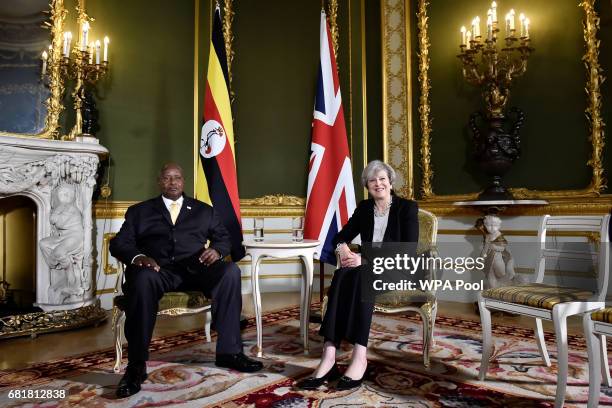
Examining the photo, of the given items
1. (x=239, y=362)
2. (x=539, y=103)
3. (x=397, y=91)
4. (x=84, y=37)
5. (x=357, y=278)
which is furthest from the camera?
(x=397, y=91)

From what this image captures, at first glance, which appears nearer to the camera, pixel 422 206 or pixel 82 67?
pixel 82 67

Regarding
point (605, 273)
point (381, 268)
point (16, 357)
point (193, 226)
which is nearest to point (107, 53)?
point (193, 226)

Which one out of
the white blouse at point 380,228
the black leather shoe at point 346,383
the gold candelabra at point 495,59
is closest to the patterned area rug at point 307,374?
the black leather shoe at point 346,383

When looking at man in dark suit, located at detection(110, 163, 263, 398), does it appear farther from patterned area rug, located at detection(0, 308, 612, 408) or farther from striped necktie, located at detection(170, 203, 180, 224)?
patterned area rug, located at detection(0, 308, 612, 408)

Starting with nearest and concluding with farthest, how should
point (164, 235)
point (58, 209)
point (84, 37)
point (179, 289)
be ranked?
point (179, 289)
point (164, 235)
point (58, 209)
point (84, 37)

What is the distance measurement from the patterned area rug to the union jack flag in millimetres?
1045

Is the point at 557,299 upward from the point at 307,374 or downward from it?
upward

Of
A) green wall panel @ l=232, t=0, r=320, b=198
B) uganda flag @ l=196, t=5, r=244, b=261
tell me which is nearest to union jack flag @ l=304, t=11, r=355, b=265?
uganda flag @ l=196, t=5, r=244, b=261

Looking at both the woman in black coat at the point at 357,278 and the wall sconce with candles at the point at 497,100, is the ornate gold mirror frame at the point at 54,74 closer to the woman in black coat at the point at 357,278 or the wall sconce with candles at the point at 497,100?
the woman in black coat at the point at 357,278

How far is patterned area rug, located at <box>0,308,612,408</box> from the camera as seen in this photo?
2.12 m

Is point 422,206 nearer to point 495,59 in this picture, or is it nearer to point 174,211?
point 495,59

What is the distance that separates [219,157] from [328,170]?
3.32 ft

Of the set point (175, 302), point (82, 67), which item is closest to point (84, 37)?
point (82, 67)

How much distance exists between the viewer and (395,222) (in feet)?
8.80
